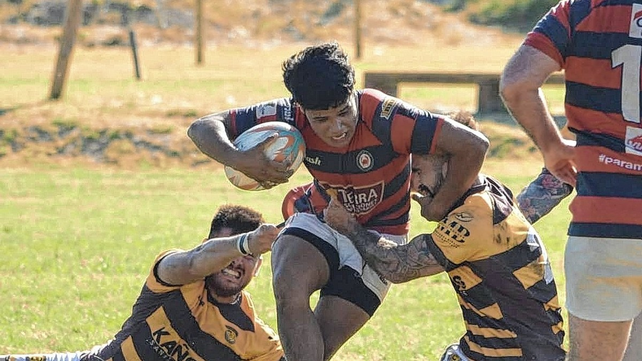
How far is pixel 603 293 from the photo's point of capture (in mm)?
4477

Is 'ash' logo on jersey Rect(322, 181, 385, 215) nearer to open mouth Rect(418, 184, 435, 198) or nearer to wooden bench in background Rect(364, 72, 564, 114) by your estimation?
open mouth Rect(418, 184, 435, 198)

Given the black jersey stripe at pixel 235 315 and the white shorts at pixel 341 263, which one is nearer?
the white shorts at pixel 341 263

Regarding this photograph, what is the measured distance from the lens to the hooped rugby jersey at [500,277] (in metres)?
5.13

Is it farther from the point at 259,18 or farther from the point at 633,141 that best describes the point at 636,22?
the point at 259,18

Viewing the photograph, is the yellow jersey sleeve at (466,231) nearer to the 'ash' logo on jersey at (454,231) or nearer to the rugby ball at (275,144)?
the 'ash' logo on jersey at (454,231)

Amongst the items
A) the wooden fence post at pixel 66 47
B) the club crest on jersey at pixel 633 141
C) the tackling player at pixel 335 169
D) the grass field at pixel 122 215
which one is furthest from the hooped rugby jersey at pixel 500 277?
the wooden fence post at pixel 66 47

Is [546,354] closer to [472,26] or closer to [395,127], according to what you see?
[395,127]

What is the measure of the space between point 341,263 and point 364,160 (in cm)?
51

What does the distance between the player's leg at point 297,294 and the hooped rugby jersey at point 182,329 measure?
17.3 inches

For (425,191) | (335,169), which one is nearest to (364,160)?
(335,169)

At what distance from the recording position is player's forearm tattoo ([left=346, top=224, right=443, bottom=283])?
17.3ft

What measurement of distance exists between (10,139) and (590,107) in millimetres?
17003

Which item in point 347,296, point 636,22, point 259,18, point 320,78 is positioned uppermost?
point 636,22

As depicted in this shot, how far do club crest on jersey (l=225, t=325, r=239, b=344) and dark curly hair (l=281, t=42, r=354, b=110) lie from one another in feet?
3.96
